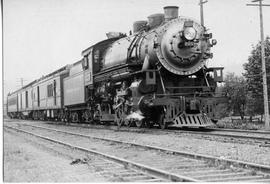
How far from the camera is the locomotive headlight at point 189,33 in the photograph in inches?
427

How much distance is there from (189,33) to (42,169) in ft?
21.2

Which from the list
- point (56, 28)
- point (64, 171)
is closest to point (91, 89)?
point (56, 28)

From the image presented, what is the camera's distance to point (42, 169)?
18.1 ft

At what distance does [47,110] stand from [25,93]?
3412 mm

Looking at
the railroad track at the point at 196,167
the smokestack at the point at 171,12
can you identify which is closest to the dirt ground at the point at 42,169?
the railroad track at the point at 196,167

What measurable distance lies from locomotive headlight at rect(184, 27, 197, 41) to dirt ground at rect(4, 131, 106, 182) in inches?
206

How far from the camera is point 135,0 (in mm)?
7242

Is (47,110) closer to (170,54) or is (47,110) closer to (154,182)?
(170,54)

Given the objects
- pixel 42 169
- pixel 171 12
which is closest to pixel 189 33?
pixel 171 12

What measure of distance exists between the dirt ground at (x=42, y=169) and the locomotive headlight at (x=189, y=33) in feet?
17.2

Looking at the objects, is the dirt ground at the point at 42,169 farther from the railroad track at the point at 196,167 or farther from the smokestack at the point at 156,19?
the smokestack at the point at 156,19

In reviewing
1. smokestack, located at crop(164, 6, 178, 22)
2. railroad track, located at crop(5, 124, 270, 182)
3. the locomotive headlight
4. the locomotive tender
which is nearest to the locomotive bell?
the locomotive tender

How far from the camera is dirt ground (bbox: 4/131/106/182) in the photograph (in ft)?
16.2

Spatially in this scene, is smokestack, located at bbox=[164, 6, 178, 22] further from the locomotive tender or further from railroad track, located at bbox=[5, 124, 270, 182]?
railroad track, located at bbox=[5, 124, 270, 182]
